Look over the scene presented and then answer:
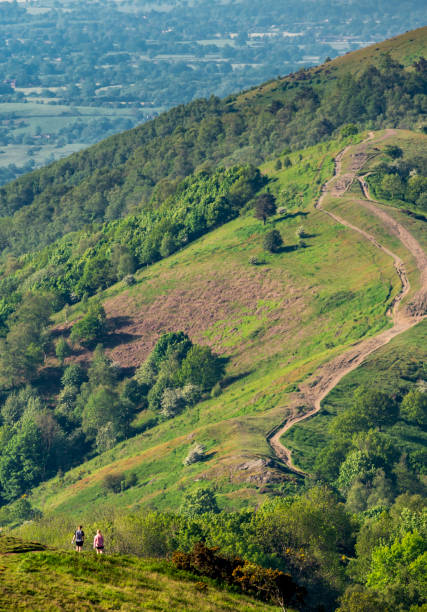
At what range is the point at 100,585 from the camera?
40656mm

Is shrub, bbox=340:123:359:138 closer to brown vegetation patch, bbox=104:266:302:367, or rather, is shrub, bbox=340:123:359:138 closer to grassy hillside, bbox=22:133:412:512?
grassy hillside, bbox=22:133:412:512

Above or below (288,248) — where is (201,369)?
below

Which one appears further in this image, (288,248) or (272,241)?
(272,241)

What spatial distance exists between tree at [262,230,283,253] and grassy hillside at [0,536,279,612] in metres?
97.1

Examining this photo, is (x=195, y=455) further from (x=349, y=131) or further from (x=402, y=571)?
(x=349, y=131)

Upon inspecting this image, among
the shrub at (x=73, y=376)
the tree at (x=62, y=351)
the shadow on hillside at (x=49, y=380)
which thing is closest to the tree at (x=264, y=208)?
the tree at (x=62, y=351)

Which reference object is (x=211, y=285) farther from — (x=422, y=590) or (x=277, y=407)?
(x=422, y=590)

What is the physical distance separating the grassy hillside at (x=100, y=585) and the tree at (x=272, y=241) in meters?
97.1

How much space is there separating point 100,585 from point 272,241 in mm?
103616

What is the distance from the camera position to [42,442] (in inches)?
4604

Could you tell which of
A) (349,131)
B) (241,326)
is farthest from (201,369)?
(349,131)

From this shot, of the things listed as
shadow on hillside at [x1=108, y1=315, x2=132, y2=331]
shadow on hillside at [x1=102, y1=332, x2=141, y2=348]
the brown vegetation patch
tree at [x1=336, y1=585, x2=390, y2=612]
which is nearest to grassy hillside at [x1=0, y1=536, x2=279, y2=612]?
tree at [x1=336, y1=585, x2=390, y2=612]

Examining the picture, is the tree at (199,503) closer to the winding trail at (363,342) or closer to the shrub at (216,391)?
the winding trail at (363,342)

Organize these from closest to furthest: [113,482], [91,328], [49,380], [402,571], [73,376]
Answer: [402,571] < [113,482] < [73,376] < [49,380] < [91,328]
